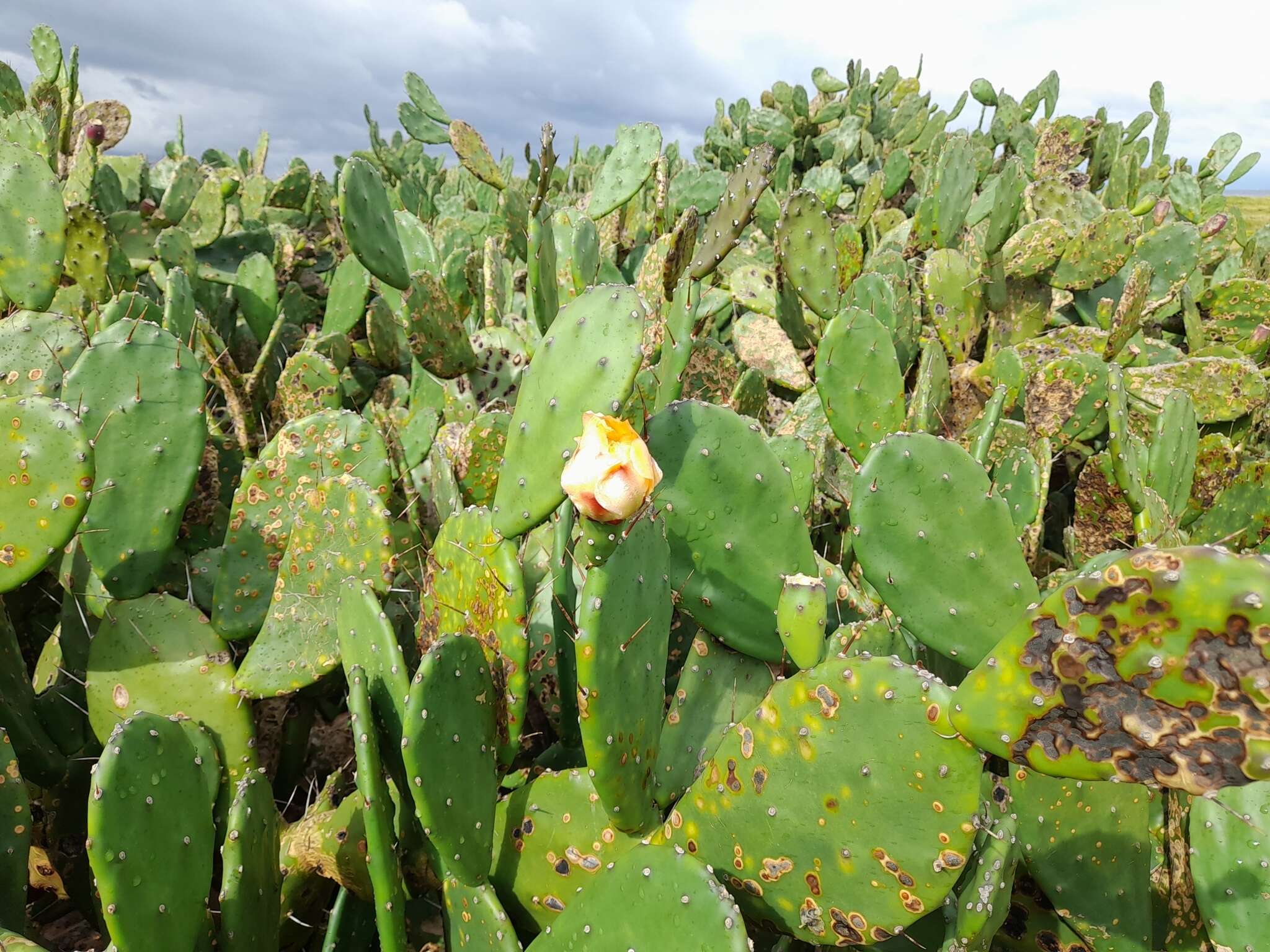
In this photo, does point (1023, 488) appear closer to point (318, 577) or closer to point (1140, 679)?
point (1140, 679)

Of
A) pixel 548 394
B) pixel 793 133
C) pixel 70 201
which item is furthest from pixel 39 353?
pixel 793 133

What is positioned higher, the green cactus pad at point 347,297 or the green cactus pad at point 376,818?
the green cactus pad at point 347,297

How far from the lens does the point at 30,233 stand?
6.52ft

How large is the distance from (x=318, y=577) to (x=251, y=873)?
464 mm

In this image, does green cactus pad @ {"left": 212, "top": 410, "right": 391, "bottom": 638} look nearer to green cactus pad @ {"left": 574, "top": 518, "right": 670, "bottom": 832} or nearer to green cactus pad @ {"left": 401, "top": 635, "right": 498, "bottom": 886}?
green cactus pad @ {"left": 401, "top": 635, "right": 498, "bottom": 886}

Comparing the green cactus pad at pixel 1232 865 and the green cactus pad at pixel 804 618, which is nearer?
the green cactus pad at pixel 804 618

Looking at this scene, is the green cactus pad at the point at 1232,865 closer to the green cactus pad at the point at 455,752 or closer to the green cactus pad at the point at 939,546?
the green cactus pad at the point at 939,546

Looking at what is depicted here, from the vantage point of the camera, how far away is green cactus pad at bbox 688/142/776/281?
135cm

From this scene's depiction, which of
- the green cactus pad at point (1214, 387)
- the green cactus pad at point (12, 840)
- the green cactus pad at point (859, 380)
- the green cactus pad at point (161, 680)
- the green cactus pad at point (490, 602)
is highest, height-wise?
the green cactus pad at point (1214, 387)

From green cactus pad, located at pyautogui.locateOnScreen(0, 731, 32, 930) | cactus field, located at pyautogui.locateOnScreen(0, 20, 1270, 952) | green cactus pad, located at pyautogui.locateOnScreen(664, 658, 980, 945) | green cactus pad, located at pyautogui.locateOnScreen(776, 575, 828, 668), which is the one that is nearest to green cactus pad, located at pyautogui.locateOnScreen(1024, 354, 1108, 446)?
cactus field, located at pyautogui.locateOnScreen(0, 20, 1270, 952)

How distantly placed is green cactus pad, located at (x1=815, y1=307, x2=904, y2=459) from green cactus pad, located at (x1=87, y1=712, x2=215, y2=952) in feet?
4.12

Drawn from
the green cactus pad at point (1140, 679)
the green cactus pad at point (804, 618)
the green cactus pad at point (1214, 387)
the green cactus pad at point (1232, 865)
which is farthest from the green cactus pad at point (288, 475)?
the green cactus pad at point (1214, 387)

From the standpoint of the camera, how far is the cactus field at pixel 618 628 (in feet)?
2.53

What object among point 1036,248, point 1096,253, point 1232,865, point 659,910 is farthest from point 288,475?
point 1096,253
